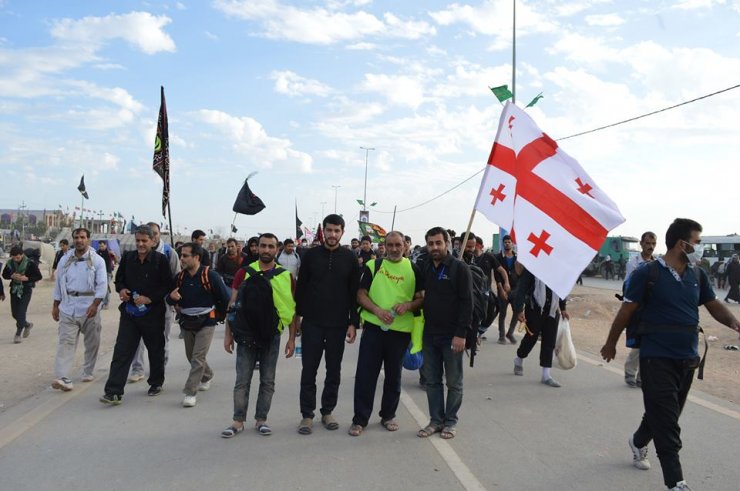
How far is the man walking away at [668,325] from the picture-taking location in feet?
13.4

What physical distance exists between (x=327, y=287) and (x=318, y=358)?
66 cm

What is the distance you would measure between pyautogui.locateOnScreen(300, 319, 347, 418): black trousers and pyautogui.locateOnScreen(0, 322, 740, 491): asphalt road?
267 millimetres

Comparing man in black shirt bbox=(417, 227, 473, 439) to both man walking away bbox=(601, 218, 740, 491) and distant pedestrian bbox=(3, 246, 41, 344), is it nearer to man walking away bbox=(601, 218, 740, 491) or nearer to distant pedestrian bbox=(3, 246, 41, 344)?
man walking away bbox=(601, 218, 740, 491)

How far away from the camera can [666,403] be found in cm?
407

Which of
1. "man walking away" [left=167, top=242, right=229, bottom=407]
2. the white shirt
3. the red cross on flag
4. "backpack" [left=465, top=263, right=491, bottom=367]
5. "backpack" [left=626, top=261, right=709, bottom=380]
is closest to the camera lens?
"backpack" [left=626, top=261, right=709, bottom=380]

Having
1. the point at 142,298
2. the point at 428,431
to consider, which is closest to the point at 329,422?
the point at 428,431

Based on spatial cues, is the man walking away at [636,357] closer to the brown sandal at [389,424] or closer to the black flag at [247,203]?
the brown sandal at [389,424]

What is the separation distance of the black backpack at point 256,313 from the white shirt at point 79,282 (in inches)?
93.8

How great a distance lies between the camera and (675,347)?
413cm

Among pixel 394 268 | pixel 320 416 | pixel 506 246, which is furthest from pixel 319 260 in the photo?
pixel 506 246

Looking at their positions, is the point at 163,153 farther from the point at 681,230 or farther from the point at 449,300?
the point at 681,230

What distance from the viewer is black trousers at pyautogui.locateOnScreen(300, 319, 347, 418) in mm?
5402

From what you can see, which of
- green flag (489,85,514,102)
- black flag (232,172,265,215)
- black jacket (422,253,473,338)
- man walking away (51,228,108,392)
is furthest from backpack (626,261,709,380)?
black flag (232,172,265,215)

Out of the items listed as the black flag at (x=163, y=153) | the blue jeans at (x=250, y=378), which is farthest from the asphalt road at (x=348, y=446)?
the black flag at (x=163, y=153)
